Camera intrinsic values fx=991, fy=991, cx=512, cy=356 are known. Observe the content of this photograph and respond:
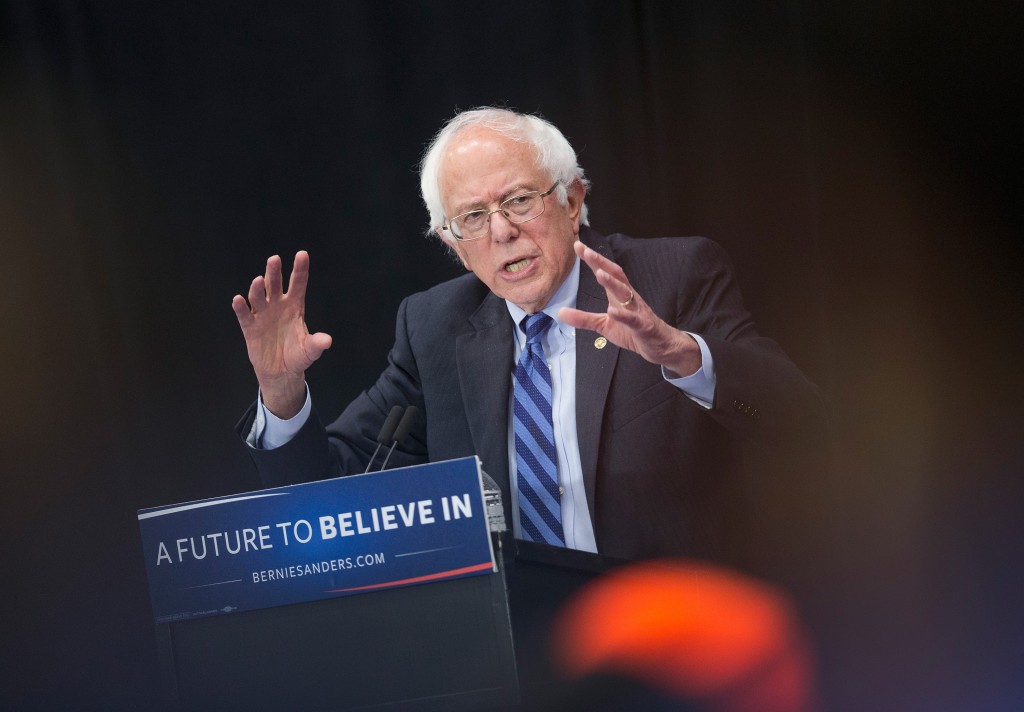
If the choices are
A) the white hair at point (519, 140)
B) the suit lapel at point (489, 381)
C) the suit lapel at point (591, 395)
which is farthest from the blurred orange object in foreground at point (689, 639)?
the white hair at point (519, 140)

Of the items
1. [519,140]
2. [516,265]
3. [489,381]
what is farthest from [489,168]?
[489,381]

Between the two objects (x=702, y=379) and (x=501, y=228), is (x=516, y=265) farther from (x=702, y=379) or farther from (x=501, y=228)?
(x=702, y=379)

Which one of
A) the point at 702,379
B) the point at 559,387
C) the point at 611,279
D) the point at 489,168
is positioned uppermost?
the point at 489,168

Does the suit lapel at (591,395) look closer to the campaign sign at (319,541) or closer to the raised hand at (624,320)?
the raised hand at (624,320)

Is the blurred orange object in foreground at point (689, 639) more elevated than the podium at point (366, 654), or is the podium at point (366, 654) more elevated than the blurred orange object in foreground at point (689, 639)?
the podium at point (366, 654)

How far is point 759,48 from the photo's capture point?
2777 millimetres

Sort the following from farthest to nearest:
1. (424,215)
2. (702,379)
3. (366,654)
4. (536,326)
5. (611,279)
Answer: (424,215) < (536,326) < (702,379) < (611,279) < (366,654)

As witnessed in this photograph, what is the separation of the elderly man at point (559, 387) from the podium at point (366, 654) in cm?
78

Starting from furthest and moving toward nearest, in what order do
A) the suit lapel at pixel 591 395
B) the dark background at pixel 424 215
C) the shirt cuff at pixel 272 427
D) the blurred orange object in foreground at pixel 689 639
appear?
the dark background at pixel 424 215 < the suit lapel at pixel 591 395 < the shirt cuff at pixel 272 427 < the blurred orange object in foreground at pixel 689 639

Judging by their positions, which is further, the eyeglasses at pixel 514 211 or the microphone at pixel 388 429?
the eyeglasses at pixel 514 211

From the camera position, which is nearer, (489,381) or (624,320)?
(624,320)

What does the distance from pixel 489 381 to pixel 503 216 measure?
0.38m

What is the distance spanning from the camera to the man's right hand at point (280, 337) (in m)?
1.88

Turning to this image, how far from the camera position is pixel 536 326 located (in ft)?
7.57
